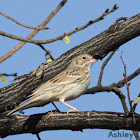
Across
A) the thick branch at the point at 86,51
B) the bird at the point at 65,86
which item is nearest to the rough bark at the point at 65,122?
the bird at the point at 65,86

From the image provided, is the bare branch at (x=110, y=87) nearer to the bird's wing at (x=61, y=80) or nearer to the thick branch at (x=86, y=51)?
the bird's wing at (x=61, y=80)

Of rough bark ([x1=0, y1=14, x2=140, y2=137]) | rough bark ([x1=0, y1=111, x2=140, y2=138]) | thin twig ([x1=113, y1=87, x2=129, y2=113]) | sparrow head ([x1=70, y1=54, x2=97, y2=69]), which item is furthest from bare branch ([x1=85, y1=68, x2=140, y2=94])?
rough bark ([x1=0, y1=111, x2=140, y2=138])

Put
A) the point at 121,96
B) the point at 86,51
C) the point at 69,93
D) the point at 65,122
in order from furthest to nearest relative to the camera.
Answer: the point at 121,96, the point at 86,51, the point at 69,93, the point at 65,122

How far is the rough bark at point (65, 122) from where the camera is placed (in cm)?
672

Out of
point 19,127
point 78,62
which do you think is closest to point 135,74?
point 78,62

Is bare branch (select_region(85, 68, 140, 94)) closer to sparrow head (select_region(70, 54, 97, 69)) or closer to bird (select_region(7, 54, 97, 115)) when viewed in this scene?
bird (select_region(7, 54, 97, 115))

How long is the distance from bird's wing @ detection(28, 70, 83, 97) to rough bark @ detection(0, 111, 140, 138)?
19.1 inches

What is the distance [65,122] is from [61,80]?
3.94 feet

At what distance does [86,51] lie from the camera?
8.21 metres

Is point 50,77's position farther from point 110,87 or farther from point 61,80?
point 110,87

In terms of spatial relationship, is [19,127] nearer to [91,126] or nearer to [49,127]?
[49,127]

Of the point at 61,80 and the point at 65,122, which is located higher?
the point at 61,80

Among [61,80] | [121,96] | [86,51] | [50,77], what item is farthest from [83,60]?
[121,96]

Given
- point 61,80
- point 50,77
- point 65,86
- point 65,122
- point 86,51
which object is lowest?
point 65,122
